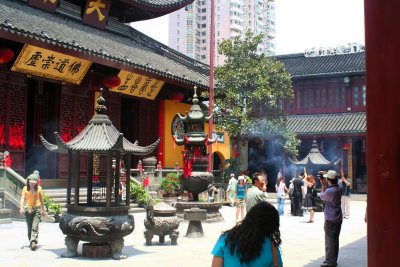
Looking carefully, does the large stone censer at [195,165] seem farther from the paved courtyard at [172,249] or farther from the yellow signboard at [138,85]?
the yellow signboard at [138,85]

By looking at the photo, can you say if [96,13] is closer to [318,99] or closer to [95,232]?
[95,232]

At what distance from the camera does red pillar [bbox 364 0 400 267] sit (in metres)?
3.20

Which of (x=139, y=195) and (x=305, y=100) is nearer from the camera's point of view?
(x=139, y=195)

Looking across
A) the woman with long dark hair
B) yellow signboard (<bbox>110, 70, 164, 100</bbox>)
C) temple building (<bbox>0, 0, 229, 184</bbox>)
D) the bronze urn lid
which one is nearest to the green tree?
temple building (<bbox>0, 0, 229, 184</bbox>)

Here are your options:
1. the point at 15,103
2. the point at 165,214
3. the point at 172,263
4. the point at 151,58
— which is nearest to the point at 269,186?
the point at 151,58

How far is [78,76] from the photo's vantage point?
19.7 m

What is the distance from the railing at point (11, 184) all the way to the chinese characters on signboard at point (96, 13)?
9459 millimetres

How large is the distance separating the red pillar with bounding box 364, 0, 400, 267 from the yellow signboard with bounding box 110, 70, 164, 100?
60.8ft

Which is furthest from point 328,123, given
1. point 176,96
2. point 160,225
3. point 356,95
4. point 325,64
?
point 160,225

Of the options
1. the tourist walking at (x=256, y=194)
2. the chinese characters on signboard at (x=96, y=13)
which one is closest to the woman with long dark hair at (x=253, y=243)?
the tourist walking at (x=256, y=194)

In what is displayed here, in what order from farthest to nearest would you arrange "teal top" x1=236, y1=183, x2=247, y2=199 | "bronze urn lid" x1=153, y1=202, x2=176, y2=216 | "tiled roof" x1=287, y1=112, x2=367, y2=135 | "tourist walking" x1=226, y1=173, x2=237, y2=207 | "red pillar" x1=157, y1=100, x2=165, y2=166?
"tiled roof" x1=287, y1=112, x2=367, y2=135 < "red pillar" x1=157, y1=100, x2=165, y2=166 < "tourist walking" x1=226, y1=173, x2=237, y2=207 < "teal top" x1=236, y1=183, x2=247, y2=199 < "bronze urn lid" x1=153, y1=202, x2=176, y2=216

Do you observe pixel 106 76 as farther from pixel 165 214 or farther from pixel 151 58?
pixel 165 214

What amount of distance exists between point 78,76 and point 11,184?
606cm

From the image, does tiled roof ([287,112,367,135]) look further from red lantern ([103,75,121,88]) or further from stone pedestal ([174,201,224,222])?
stone pedestal ([174,201,224,222])
